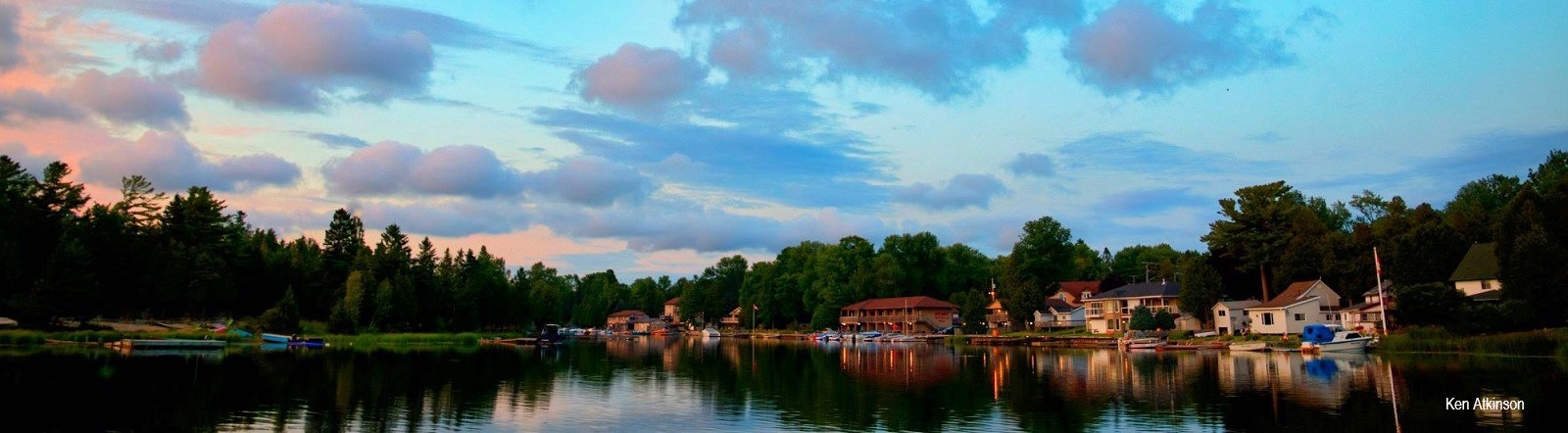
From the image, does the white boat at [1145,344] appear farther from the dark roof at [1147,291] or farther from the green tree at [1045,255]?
the green tree at [1045,255]

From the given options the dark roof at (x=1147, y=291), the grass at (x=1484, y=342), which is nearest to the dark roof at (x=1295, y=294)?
the dark roof at (x=1147, y=291)

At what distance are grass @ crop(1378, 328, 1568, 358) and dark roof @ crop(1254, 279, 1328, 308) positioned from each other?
1842 cm

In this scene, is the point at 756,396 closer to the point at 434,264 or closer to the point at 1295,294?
the point at 1295,294

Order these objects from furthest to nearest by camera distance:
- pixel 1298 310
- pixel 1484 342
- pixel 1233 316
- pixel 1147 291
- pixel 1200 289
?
pixel 1147 291, pixel 1200 289, pixel 1233 316, pixel 1298 310, pixel 1484 342

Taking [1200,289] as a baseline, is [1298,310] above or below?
below

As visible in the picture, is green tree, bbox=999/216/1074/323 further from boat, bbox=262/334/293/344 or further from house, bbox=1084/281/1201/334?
boat, bbox=262/334/293/344

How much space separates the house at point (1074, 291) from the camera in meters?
120

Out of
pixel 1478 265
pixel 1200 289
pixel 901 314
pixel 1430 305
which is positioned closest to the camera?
pixel 1430 305

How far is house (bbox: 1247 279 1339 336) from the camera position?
7606cm

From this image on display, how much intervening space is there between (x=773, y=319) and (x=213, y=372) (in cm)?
11508

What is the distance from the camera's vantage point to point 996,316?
115688 millimetres

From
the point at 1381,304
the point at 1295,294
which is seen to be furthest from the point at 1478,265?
the point at 1295,294

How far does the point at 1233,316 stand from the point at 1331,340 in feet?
73.6

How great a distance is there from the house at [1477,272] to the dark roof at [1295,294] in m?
10.6
